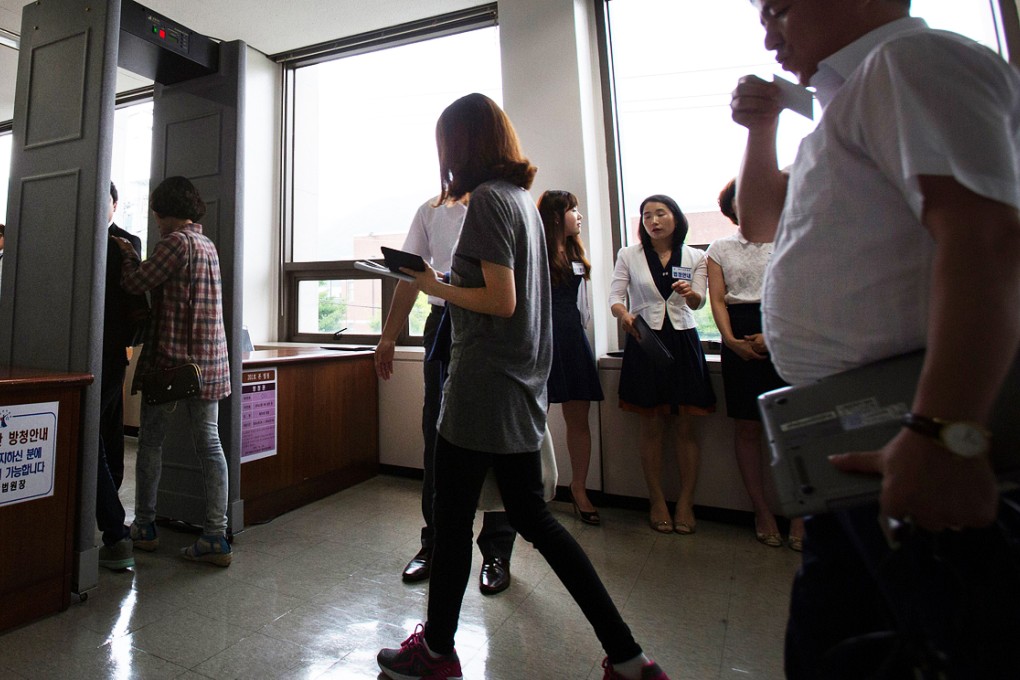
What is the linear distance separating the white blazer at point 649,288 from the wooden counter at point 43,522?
2065 millimetres

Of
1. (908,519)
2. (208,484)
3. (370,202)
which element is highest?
(370,202)

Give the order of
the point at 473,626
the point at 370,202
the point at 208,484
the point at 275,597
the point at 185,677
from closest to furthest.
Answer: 1. the point at 185,677
2. the point at 473,626
3. the point at 275,597
4. the point at 208,484
5. the point at 370,202

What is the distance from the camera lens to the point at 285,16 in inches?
130

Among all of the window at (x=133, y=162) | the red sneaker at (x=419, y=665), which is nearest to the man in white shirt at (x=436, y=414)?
the red sneaker at (x=419, y=665)

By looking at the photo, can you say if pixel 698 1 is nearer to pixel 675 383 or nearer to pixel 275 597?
pixel 675 383

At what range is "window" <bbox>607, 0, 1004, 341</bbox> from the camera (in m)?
2.71

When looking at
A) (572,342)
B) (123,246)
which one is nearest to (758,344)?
(572,342)

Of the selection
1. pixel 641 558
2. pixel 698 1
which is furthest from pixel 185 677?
pixel 698 1

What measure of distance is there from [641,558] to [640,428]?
2.00 feet

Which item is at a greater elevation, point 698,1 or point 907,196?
point 698,1

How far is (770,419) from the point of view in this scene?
62 cm

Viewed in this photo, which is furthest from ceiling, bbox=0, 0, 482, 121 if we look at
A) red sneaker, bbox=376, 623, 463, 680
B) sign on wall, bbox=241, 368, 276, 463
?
red sneaker, bbox=376, 623, 463, 680

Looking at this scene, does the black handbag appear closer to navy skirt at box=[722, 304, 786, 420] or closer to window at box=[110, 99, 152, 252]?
navy skirt at box=[722, 304, 786, 420]

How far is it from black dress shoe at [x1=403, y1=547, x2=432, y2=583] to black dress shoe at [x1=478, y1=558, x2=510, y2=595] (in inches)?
7.4
